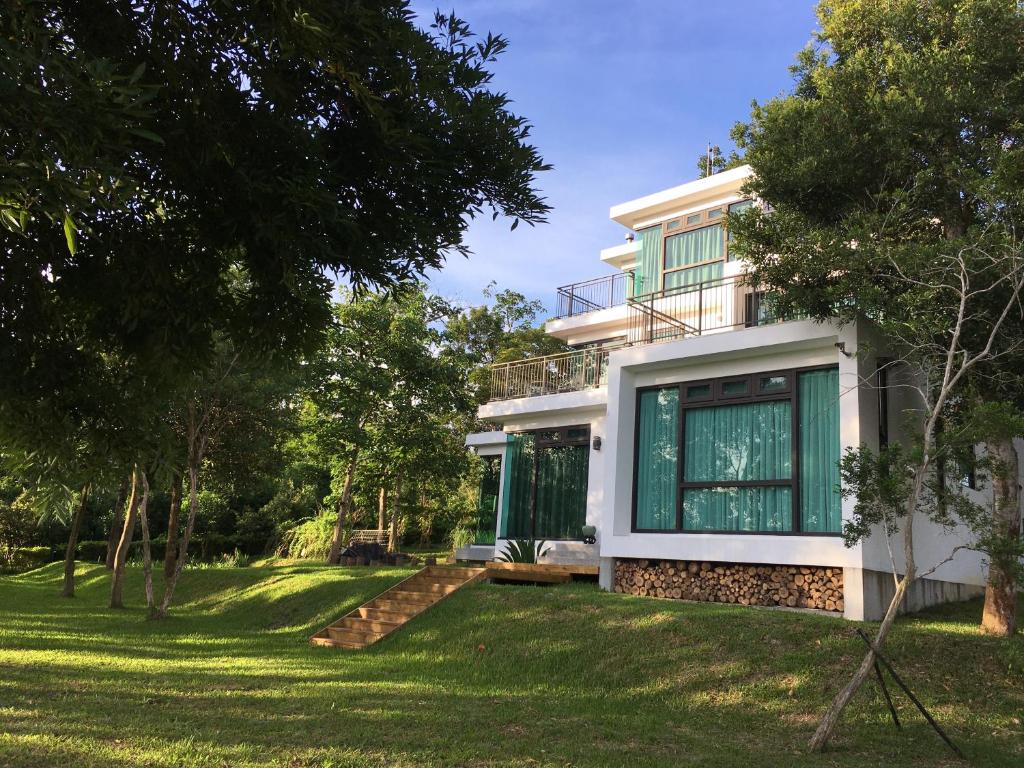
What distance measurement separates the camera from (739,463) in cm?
1136

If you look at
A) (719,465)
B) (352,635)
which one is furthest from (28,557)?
(719,465)

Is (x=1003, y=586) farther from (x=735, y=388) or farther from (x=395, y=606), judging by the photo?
(x=395, y=606)

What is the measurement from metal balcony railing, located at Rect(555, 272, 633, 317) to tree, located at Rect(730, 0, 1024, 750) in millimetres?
8436

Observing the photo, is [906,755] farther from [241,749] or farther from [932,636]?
[241,749]

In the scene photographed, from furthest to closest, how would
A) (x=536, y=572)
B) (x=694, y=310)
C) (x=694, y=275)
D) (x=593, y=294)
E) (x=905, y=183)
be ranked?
1. (x=593, y=294)
2. (x=694, y=275)
3. (x=694, y=310)
4. (x=536, y=572)
5. (x=905, y=183)

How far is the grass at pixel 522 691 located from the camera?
570 cm

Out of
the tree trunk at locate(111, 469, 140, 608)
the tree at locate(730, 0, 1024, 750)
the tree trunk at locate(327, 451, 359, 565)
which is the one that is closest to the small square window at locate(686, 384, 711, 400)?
the tree at locate(730, 0, 1024, 750)

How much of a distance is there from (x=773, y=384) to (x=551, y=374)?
228 inches

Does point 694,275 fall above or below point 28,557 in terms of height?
above

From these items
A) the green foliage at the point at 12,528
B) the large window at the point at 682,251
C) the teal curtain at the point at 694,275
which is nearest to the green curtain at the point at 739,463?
the teal curtain at the point at 694,275

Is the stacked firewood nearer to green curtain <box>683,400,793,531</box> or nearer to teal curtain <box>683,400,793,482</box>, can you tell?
green curtain <box>683,400,793,531</box>

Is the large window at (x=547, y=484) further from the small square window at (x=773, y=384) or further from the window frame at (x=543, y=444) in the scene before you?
the small square window at (x=773, y=384)

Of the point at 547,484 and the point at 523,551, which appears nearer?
the point at 523,551

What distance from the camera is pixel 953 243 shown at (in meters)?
8.52
